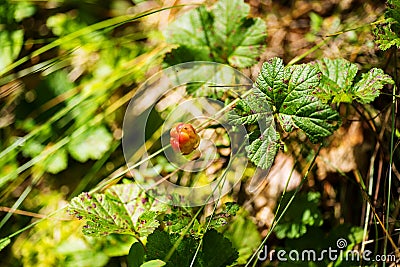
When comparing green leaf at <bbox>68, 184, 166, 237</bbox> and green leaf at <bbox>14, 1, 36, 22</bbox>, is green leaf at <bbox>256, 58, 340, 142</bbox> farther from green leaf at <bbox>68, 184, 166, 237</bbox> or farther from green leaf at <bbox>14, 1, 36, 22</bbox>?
green leaf at <bbox>14, 1, 36, 22</bbox>

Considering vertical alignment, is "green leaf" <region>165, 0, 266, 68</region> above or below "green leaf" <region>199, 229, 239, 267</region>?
above

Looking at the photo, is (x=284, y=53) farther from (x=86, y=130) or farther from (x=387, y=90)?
(x=86, y=130)

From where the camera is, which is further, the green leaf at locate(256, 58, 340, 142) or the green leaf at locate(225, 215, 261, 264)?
the green leaf at locate(225, 215, 261, 264)

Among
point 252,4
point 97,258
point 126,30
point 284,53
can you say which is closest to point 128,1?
point 126,30

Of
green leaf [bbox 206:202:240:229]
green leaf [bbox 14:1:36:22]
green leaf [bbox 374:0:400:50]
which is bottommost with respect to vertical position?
green leaf [bbox 206:202:240:229]

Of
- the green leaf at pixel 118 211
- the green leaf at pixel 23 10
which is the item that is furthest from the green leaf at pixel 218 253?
the green leaf at pixel 23 10

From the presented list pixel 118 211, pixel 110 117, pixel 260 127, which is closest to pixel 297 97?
pixel 260 127

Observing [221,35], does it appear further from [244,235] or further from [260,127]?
[244,235]

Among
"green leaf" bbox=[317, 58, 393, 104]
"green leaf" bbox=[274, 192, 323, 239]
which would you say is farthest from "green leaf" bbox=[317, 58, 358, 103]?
"green leaf" bbox=[274, 192, 323, 239]
